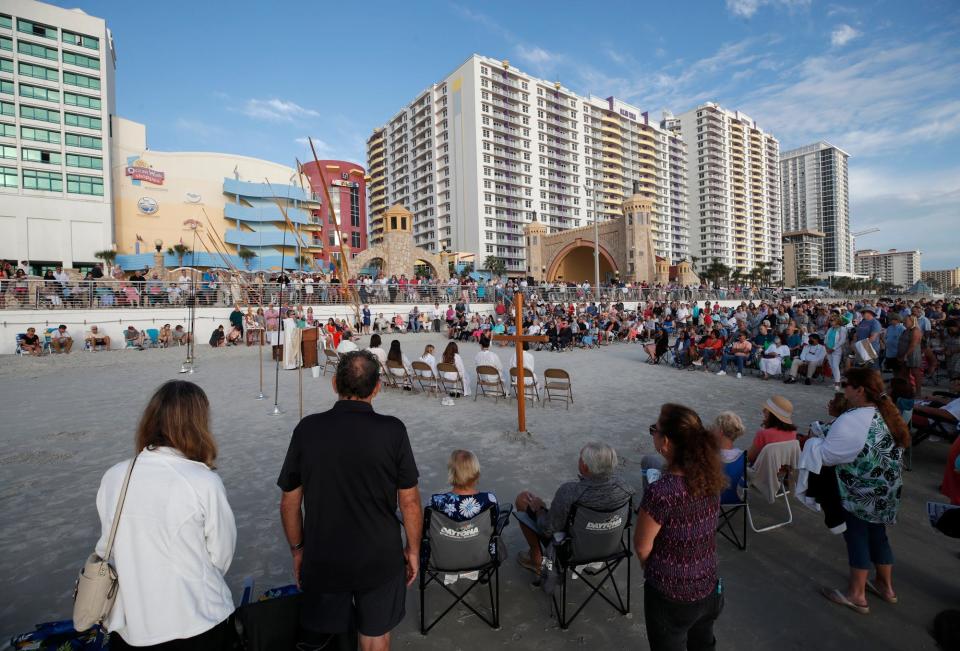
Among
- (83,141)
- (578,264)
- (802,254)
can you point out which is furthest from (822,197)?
(83,141)

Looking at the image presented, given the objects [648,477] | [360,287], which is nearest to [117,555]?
[648,477]

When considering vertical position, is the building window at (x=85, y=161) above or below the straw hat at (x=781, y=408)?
above

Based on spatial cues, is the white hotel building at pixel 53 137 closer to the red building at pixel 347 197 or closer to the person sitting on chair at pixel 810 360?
the red building at pixel 347 197

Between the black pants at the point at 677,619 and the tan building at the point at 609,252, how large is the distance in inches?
1587

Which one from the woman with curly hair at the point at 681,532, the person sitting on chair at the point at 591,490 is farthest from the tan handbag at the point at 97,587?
the person sitting on chair at the point at 591,490

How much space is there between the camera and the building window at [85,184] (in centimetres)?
3625

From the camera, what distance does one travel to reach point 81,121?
121 feet

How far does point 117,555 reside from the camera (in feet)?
5.61

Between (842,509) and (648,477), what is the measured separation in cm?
136

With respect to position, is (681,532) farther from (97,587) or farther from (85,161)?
(85,161)

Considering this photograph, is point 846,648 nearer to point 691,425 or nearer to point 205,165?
point 691,425

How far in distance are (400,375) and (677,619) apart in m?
8.79

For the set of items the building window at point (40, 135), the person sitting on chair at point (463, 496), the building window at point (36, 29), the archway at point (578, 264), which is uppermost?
the building window at point (36, 29)

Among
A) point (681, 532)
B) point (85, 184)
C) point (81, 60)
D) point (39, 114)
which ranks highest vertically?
point (81, 60)
